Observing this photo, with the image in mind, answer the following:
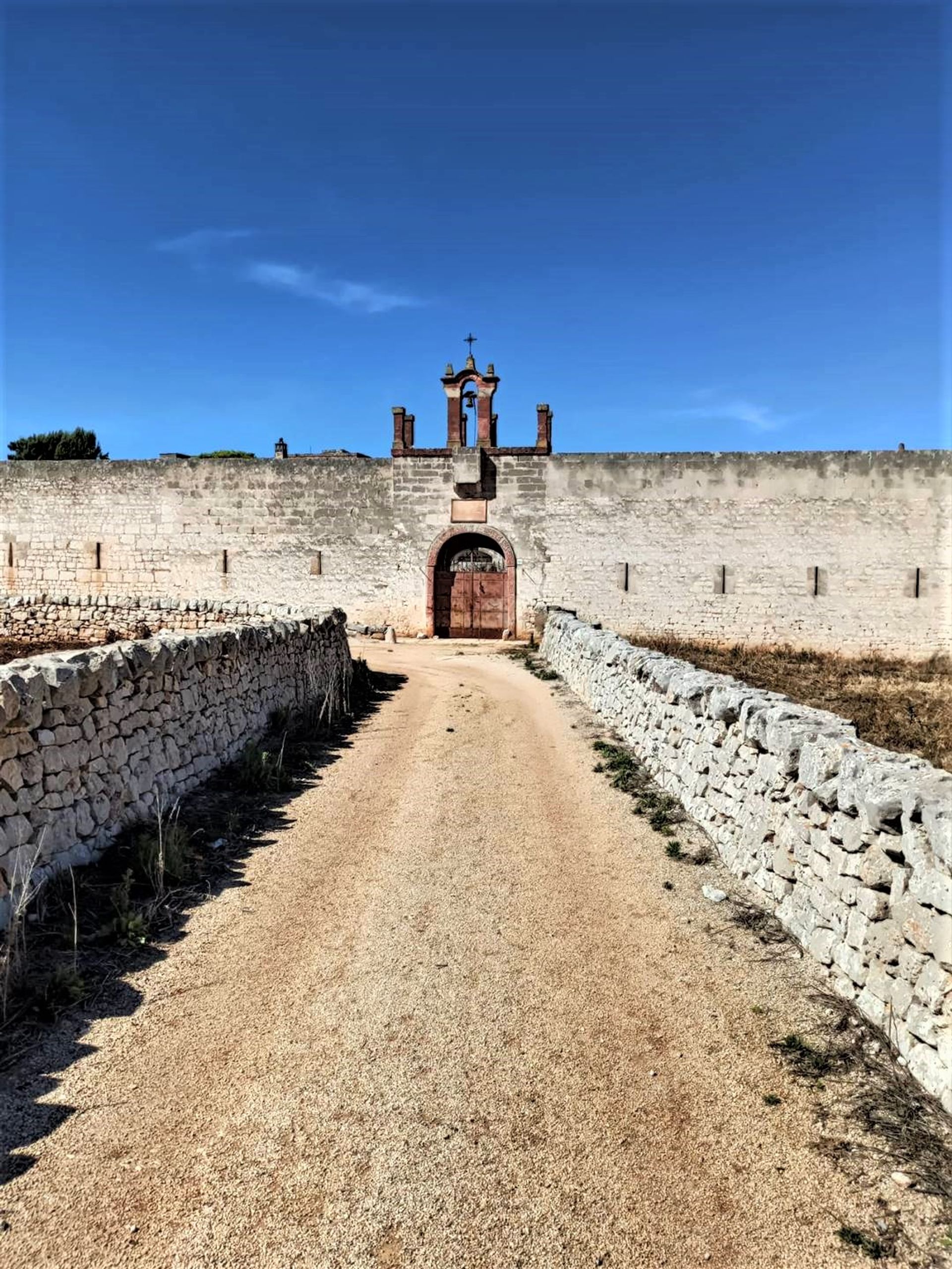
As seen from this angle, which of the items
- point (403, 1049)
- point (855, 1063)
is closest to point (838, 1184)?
point (855, 1063)

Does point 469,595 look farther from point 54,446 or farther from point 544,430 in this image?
point 54,446

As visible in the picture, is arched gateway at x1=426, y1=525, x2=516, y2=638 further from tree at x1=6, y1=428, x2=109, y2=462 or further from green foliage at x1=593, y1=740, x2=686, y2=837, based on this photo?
tree at x1=6, y1=428, x2=109, y2=462

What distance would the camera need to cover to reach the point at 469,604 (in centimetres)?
2091

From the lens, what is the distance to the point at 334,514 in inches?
827

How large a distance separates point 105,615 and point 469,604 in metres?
9.05

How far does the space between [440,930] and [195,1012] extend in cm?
139

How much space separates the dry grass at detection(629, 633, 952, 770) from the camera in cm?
924

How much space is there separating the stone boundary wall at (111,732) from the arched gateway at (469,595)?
12.0m

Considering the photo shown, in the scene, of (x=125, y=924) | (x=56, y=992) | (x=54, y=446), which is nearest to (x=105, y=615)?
(x=125, y=924)

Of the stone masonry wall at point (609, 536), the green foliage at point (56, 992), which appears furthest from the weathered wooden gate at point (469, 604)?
the green foliage at point (56, 992)

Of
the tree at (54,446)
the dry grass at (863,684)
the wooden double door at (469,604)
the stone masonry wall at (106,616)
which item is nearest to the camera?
the dry grass at (863,684)

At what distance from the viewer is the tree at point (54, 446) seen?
44188mm

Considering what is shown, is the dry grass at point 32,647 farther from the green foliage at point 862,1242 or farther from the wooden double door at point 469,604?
the green foliage at point 862,1242

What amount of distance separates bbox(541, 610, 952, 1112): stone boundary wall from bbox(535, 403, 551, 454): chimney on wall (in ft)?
46.9
